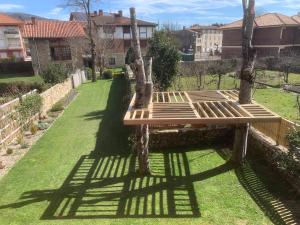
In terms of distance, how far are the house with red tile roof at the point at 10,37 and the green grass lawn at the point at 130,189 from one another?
5344cm

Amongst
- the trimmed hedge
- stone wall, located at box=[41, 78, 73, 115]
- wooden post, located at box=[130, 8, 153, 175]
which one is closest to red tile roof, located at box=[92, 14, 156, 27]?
the trimmed hedge

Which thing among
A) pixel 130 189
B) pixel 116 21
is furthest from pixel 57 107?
pixel 116 21

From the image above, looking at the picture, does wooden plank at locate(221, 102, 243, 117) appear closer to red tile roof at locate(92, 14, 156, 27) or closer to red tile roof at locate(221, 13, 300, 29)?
red tile roof at locate(221, 13, 300, 29)

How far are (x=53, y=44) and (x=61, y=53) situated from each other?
5.97ft

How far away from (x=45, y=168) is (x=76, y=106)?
35.9ft

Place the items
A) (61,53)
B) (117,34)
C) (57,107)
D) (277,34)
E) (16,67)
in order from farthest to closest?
(117,34) → (16,67) → (277,34) → (61,53) → (57,107)

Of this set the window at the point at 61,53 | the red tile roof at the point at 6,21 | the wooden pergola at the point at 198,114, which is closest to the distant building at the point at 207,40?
the window at the point at 61,53

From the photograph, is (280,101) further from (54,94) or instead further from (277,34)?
(277,34)

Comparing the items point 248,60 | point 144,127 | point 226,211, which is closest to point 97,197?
point 144,127

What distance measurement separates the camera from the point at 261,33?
153 ft

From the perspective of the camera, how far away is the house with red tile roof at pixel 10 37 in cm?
5675

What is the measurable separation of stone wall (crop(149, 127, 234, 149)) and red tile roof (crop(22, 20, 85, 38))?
1407 inches

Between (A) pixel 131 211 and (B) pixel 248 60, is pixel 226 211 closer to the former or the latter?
(A) pixel 131 211

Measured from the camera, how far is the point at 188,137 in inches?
480
